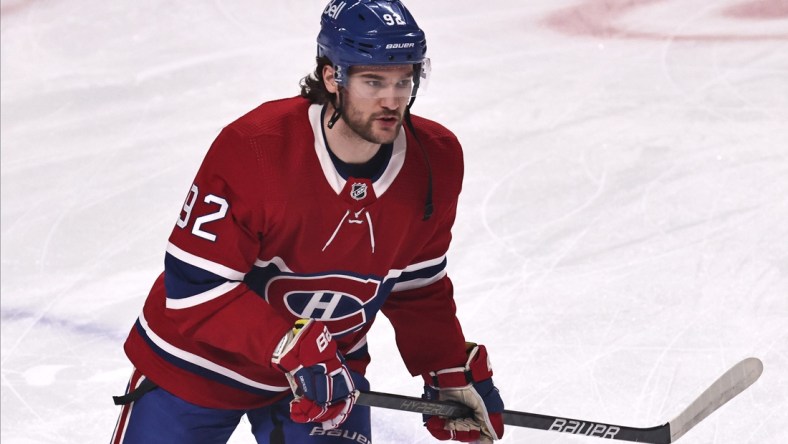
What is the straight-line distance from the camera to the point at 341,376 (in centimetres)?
223

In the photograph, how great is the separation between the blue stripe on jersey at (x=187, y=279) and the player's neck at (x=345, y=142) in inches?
12.2

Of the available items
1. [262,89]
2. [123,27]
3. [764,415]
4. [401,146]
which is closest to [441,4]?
[262,89]

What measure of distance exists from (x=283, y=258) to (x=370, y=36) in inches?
17.6

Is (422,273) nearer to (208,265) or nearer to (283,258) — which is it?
(283,258)

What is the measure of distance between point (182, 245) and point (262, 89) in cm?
291

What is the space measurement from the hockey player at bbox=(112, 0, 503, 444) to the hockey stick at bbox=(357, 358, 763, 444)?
2.5 inches

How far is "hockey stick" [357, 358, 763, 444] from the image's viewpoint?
8.34 ft

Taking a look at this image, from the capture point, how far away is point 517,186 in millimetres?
4164

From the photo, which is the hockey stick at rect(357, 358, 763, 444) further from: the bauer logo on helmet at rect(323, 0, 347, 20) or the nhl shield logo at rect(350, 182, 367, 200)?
the bauer logo on helmet at rect(323, 0, 347, 20)

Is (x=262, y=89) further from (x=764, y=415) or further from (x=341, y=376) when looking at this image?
(x=341, y=376)

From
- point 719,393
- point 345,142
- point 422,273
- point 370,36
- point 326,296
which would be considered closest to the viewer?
point 370,36

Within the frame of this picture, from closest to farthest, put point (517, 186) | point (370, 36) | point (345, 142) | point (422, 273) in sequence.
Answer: point (370, 36)
point (345, 142)
point (422, 273)
point (517, 186)

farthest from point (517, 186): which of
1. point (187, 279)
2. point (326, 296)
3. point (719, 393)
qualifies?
point (187, 279)

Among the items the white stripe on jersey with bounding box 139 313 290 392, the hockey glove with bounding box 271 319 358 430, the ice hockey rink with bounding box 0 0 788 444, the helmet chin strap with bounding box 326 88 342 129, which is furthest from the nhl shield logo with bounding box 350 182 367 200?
the ice hockey rink with bounding box 0 0 788 444
